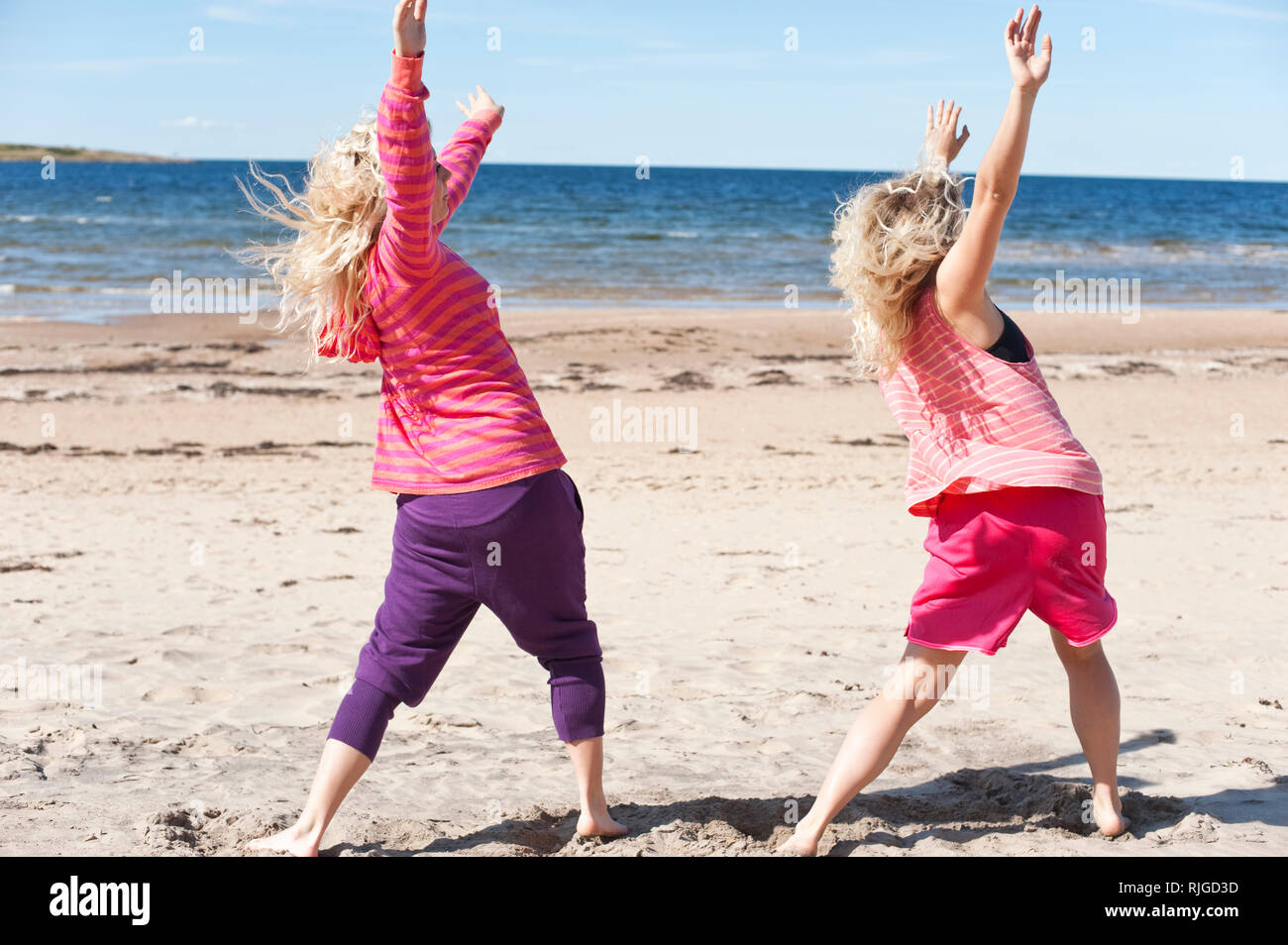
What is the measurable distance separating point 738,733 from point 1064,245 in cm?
3425

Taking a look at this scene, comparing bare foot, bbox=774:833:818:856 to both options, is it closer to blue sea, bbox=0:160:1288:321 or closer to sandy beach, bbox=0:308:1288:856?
sandy beach, bbox=0:308:1288:856

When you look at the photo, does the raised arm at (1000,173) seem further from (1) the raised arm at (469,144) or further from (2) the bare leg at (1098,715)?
(1) the raised arm at (469,144)

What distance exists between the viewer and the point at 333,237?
2465 millimetres

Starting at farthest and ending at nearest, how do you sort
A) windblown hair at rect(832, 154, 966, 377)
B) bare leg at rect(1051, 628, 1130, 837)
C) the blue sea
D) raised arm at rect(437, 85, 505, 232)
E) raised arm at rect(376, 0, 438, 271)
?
the blue sea
bare leg at rect(1051, 628, 1130, 837)
raised arm at rect(437, 85, 505, 232)
windblown hair at rect(832, 154, 966, 377)
raised arm at rect(376, 0, 438, 271)

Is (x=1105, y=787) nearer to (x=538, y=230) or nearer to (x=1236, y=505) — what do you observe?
(x=1236, y=505)

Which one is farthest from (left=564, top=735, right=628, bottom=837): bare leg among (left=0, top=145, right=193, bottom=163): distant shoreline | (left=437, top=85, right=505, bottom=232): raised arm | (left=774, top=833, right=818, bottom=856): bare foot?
(left=0, top=145, right=193, bottom=163): distant shoreline

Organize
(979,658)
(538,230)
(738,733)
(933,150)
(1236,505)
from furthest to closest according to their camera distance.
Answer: (538,230) → (1236,505) → (979,658) → (738,733) → (933,150)

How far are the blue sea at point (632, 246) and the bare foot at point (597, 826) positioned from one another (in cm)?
171

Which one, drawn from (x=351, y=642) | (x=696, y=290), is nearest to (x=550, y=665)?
(x=351, y=642)

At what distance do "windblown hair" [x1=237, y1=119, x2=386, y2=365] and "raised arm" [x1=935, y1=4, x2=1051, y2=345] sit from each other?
1238mm

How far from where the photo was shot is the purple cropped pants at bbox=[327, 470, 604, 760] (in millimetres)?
2479

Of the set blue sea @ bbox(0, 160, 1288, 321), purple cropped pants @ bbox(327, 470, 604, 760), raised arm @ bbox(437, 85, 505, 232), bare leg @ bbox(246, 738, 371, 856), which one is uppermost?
blue sea @ bbox(0, 160, 1288, 321)

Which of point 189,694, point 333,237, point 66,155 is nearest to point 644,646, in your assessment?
point 189,694

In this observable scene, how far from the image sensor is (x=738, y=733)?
366 centimetres
